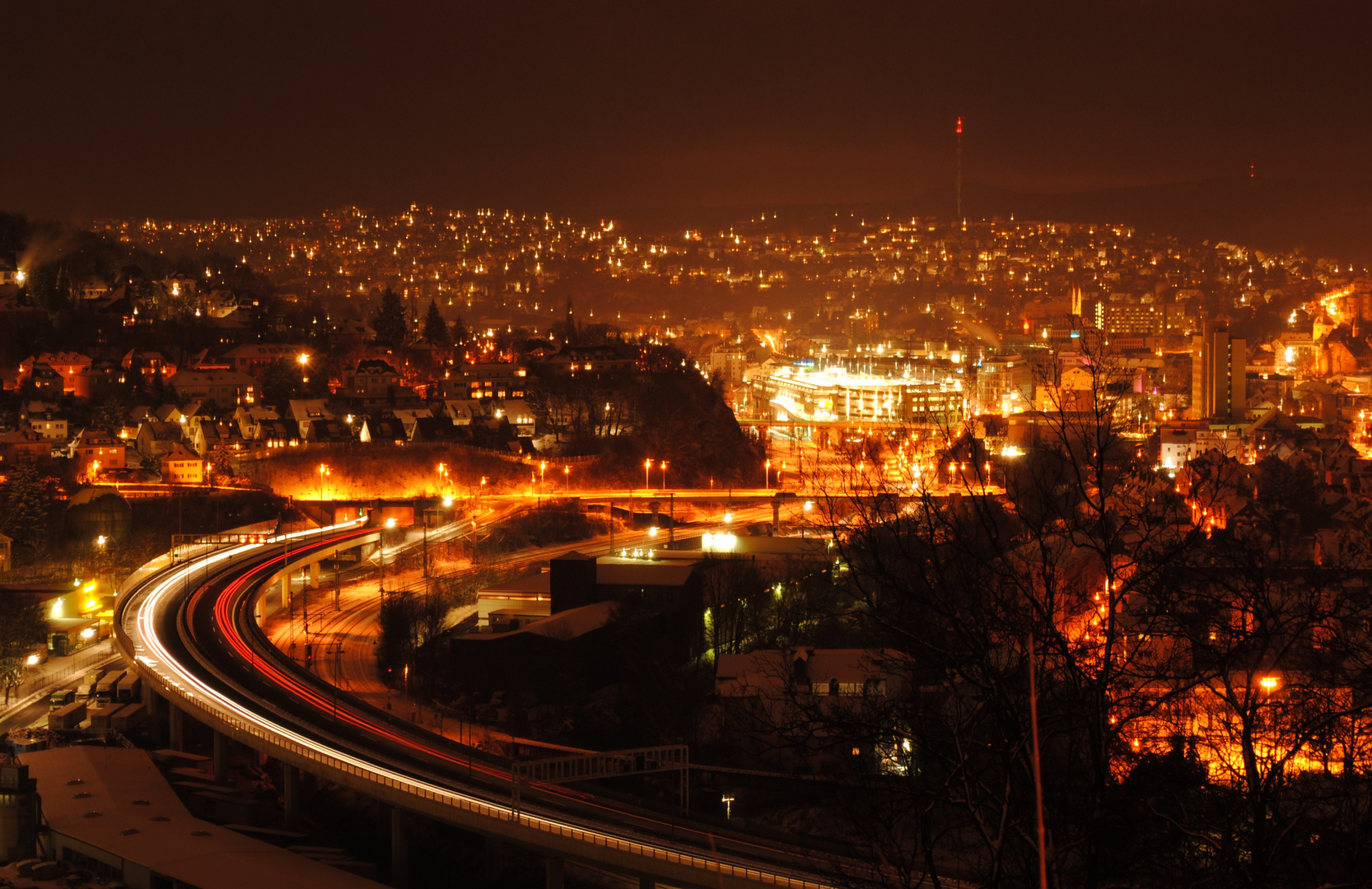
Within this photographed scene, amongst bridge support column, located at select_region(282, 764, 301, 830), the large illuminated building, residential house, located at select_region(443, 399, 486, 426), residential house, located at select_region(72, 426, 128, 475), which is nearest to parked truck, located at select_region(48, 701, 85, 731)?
bridge support column, located at select_region(282, 764, 301, 830)

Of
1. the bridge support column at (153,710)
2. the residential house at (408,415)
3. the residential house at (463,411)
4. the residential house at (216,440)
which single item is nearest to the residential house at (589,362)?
the residential house at (463,411)

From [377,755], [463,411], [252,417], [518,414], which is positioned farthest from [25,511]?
[377,755]

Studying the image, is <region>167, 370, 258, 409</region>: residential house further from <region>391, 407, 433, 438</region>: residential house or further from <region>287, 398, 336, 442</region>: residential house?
<region>391, 407, 433, 438</region>: residential house

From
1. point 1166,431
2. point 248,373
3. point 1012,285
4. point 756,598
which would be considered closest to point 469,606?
point 756,598

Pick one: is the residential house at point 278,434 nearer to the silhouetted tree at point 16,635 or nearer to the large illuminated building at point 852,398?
the silhouetted tree at point 16,635

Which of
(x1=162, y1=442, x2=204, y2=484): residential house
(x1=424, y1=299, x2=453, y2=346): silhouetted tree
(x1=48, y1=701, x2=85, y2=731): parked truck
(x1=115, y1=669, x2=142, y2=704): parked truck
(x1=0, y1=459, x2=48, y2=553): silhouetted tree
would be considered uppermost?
(x1=424, y1=299, x2=453, y2=346): silhouetted tree

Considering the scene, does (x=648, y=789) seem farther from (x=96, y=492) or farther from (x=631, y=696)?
(x=96, y=492)

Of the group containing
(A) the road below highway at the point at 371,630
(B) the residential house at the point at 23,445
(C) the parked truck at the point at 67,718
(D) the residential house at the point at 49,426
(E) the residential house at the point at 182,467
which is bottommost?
(C) the parked truck at the point at 67,718
